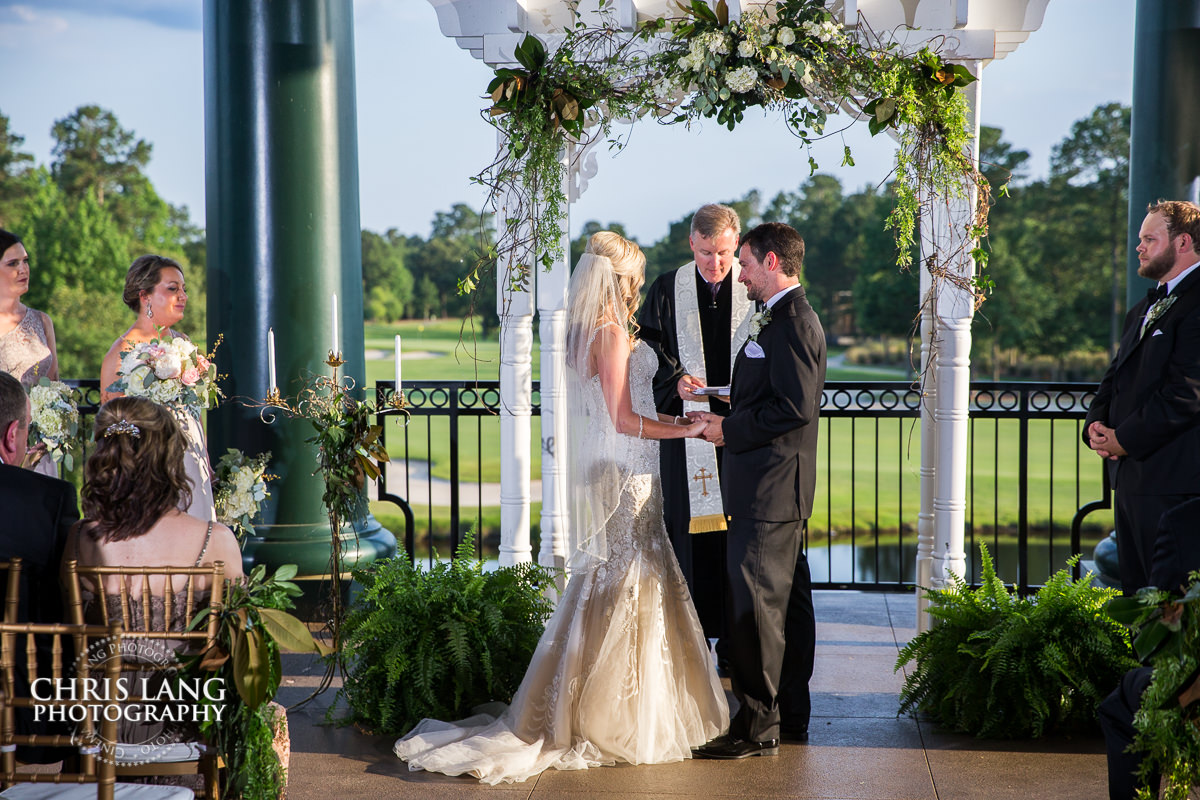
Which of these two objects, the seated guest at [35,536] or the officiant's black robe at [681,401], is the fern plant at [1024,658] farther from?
the seated guest at [35,536]

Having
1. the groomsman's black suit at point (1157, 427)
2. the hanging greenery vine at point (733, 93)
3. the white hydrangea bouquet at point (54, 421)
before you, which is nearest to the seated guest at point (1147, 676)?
the groomsman's black suit at point (1157, 427)

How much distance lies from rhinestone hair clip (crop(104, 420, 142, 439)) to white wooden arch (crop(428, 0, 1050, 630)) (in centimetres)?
187

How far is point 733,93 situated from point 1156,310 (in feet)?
5.65

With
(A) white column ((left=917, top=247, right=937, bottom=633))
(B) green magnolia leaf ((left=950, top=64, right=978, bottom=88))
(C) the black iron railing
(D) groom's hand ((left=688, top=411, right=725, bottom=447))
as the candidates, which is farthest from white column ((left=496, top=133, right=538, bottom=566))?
(C) the black iron railing

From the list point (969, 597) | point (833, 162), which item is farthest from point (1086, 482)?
point (969, 597)

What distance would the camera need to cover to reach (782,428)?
361cm

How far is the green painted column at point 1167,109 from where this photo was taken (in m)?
5.10

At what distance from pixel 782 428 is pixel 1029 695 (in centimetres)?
128

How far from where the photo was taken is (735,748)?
3.70m

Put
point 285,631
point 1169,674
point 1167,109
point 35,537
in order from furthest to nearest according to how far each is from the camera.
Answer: point 1167,109
point 35,537
point 285,631
point 1169,674

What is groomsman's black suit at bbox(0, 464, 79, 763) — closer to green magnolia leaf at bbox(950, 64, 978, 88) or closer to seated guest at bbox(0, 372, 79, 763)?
seated guest at bbox(0, 372, 79, 763)

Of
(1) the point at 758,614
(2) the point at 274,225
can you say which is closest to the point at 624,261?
(1) the point at 758,614

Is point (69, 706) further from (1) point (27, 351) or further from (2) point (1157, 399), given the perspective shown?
(2) point (1157, 399)

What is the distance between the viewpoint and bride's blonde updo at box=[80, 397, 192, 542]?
8.40 ft
